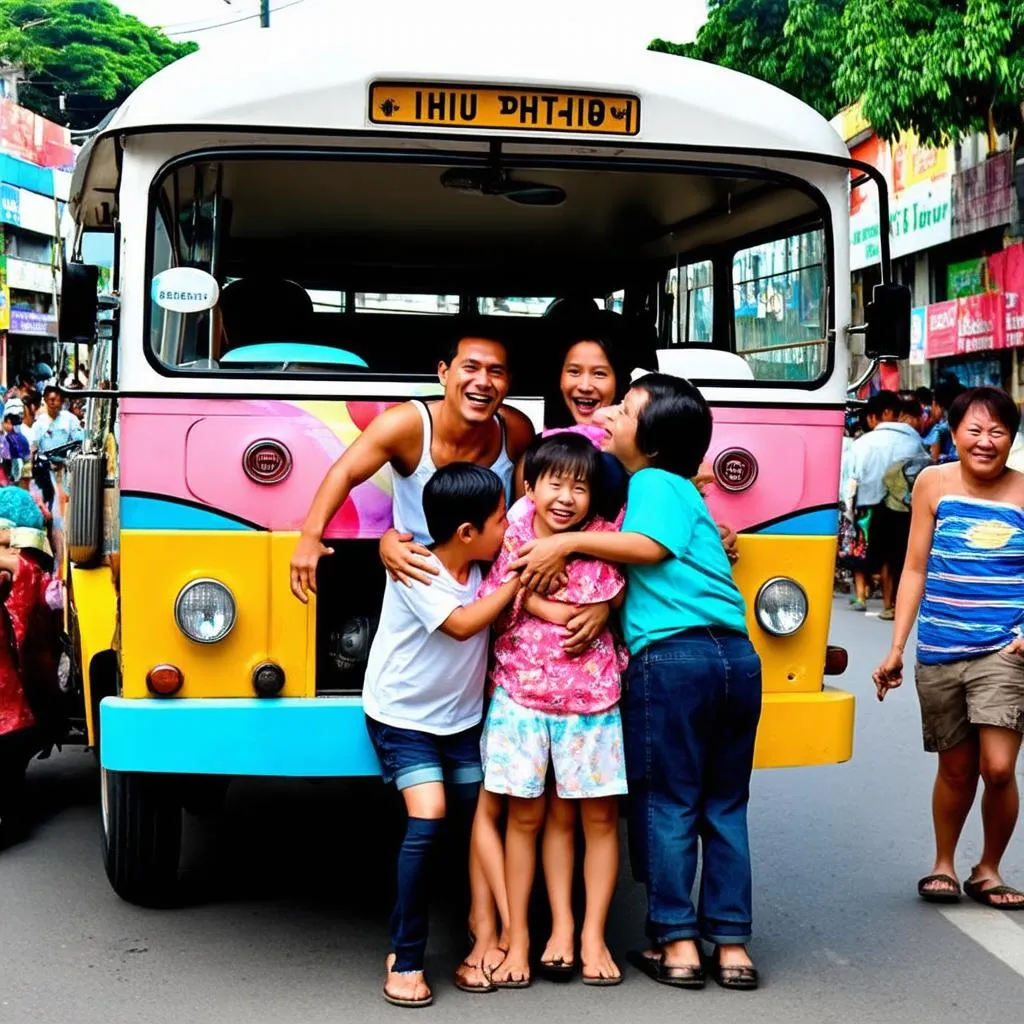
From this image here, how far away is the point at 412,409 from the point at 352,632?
A: 32.4 inches

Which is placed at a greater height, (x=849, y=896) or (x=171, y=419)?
(x=171, y=419)

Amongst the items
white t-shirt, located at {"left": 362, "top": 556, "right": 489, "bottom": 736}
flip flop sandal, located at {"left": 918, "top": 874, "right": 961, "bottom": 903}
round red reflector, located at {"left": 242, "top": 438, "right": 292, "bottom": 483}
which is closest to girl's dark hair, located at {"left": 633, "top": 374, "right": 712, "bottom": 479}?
white t-shirt, located at {"left": 362, "top": 556, "right": 489, "bottom": 736}

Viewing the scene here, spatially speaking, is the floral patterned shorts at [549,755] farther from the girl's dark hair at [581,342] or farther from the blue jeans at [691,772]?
the girl's dark hair at [581,342]

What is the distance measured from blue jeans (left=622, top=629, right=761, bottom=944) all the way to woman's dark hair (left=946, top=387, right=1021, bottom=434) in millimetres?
1400

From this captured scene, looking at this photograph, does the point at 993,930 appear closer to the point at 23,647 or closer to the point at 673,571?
the point at 673,571

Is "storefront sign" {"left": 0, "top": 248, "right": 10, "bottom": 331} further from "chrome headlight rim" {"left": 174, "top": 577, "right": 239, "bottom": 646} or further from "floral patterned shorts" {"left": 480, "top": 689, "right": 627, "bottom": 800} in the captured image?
"floral patterned shorts" {"left": 480, "top": 689, "right": 627, "bottom": 800}

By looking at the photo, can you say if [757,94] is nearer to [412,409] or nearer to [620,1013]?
[412,409]

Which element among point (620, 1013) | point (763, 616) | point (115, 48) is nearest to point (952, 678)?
point (763, 616)

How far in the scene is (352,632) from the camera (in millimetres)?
5312

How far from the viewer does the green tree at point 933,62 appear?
16953 millimetres

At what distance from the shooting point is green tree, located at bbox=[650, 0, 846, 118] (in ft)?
66.3

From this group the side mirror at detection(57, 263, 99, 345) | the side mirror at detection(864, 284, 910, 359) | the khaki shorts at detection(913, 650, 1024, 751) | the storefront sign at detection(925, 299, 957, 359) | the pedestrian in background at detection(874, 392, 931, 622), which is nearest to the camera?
the side mirror at detection(57, 263, 99, 345)

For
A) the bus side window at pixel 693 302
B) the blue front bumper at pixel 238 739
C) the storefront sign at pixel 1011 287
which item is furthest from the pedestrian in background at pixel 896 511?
the storefront sign at pixel 1011 287

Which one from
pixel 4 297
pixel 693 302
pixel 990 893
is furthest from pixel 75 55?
pixel 990 893
